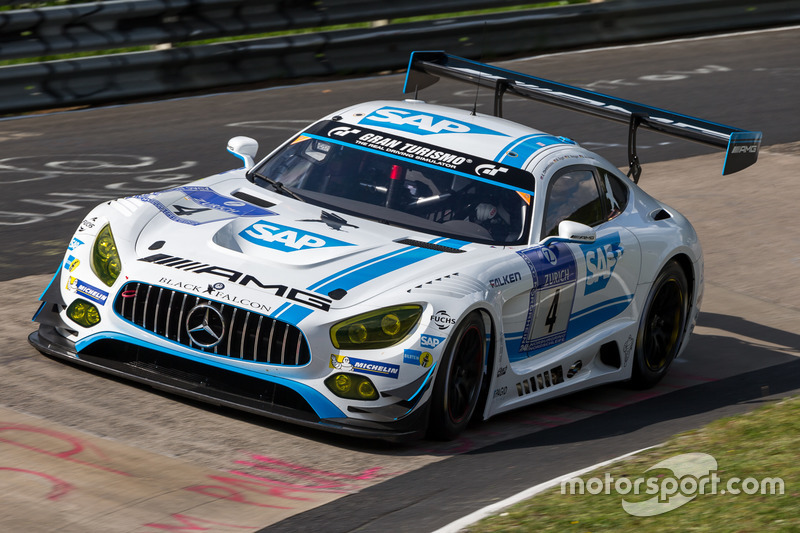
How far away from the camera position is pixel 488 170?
7129mm

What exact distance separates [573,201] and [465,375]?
1.63m

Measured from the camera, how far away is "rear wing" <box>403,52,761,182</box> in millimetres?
7613

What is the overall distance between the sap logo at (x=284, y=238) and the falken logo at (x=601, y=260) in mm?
1553

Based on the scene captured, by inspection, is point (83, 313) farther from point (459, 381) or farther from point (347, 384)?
point (459, 381)

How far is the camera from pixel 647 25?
19.2m

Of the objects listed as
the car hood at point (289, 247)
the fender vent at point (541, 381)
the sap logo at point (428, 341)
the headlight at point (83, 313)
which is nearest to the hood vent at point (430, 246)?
the car hood at point (289, 247)

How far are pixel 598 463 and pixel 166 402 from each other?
215cm

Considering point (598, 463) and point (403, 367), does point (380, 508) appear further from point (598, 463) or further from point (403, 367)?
point (598, 463)

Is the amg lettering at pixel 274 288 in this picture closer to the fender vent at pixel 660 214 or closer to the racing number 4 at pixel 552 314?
the racing number 4 at pixel 552 314

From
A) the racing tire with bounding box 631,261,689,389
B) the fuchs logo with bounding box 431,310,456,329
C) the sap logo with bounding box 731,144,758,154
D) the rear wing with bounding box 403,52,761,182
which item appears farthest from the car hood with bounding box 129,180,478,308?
the sap logo with bounding box 731,144,758,154

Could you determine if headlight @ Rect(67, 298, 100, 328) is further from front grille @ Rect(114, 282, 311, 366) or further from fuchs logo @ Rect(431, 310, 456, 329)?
fuchs logo @ Rect(431, 310, 456, 329)

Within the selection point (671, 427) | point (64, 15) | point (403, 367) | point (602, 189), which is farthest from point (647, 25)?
point (403, 367)

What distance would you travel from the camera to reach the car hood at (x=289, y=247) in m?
5.96

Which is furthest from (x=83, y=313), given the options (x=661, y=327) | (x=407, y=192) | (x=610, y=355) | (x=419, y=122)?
(x=661, y=327)
